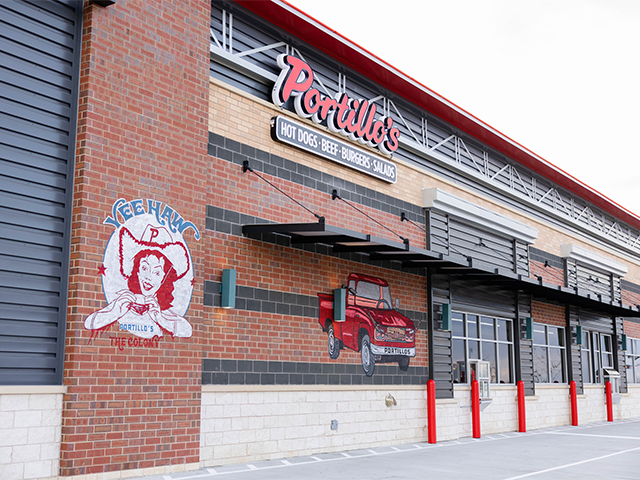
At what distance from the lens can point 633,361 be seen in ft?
94.3

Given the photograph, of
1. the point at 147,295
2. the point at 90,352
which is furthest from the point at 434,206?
the point at 90,352

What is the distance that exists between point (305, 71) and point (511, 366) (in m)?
11.5

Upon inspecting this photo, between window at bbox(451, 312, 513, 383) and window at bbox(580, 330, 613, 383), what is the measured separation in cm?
609

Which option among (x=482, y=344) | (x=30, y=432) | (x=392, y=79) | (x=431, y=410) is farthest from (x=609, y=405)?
(x=30, y=432)

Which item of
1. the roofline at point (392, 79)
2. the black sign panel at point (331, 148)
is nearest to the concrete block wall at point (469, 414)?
the black sign panel at point (331, 148)

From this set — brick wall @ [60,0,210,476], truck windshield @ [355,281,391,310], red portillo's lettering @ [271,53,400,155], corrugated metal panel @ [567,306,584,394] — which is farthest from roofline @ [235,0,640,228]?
truck windshield @ [355,281,391,310]

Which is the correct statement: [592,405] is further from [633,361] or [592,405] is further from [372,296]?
[372,296]

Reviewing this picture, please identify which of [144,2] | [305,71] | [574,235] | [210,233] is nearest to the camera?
[144,2]

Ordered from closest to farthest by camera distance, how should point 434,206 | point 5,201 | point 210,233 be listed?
1. point 5,201
2. point 210,233
3. point 434,206

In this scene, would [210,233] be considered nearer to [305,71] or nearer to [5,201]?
[5,201]

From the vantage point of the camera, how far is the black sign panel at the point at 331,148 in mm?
12830

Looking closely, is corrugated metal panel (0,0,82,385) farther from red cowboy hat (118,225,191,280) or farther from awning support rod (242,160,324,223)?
awning support rod (242,160,324,223)

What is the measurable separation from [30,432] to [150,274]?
274 centimetres

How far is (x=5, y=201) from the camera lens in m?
8.47
